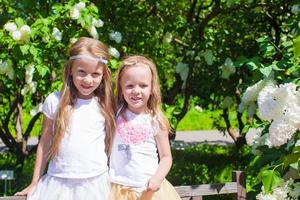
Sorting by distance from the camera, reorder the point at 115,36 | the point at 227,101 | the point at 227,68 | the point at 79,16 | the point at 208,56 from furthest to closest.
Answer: the point at 227,101
the point at 227,68
the point at 208,56
the point at 115,36
the point at 79,16

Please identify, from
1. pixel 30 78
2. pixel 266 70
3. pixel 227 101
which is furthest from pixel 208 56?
pixel 266 70

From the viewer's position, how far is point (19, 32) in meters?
4.12

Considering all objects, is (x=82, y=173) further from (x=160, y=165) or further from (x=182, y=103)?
(x=182, y=103)

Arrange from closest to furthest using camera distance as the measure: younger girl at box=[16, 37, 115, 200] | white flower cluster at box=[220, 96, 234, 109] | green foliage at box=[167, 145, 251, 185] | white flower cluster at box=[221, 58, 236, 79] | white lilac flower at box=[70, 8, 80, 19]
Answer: younger girl at box=[16, 37, 115, 200] → white lilac flower at box=[70, 8, 80, 19] → white flower cluster at box=[221, 58, 236, 79] → white flower cluster at box=[220, 96, 234, 109] → green foliage at box=[167, 145, 251, 185]

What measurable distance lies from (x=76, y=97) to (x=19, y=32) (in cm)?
152

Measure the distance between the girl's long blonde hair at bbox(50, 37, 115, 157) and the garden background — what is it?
0.66m

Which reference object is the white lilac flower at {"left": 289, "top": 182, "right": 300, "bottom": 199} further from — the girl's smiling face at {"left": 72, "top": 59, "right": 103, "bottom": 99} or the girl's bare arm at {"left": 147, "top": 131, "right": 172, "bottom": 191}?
the girl's smiling face at {"left": 72, "top": 59, "right": 103, "bottom": 99}

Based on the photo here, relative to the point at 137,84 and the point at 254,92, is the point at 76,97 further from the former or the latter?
the point at 254,92

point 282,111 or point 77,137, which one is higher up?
point 282,111

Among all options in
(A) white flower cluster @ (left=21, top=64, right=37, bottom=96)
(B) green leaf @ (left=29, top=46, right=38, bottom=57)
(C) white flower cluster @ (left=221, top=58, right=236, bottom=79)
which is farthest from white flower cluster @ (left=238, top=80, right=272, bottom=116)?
(C) white flower cluster @ (left=221, top=58, right=236, bottom=79)

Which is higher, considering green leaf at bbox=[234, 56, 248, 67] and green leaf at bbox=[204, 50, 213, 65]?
green leaf at bbox=[204, 50, 213, 65]

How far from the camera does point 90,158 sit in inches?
105

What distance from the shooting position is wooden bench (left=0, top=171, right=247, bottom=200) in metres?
2.93

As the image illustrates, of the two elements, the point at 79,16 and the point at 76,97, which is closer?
the point at 76,97
